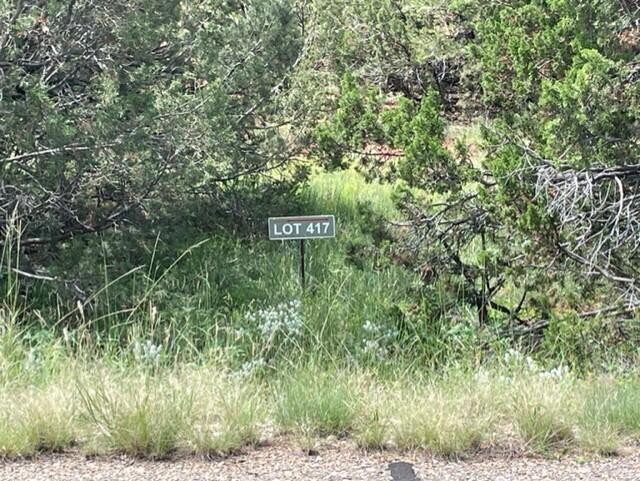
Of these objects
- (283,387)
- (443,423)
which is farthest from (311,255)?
(443,423)

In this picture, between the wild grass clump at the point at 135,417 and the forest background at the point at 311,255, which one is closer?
the wild grass clump at the point at 135,417

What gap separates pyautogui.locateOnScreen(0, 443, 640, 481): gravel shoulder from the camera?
390cm

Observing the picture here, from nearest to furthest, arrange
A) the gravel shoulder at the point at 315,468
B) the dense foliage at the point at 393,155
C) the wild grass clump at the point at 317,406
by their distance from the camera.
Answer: the gravel shoulder at the point at 315,468 → the wild grass clump at the point at 317,406 → the dense foliage at the point at 393,155

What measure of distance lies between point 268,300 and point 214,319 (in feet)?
2.93

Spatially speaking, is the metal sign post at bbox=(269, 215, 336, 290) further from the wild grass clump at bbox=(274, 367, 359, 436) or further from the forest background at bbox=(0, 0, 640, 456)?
the wild grass clump at bbox=(274, 367, 359, 436)

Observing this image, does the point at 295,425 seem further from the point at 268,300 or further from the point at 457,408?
the point at 268,300

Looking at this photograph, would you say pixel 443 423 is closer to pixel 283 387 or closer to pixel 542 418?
pixel 542 418

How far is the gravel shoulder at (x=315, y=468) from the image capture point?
12.8 feet

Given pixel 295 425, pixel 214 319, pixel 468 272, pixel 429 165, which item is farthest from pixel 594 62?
pixel 214 319

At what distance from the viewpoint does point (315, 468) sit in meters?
4.00

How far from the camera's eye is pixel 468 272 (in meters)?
8.06

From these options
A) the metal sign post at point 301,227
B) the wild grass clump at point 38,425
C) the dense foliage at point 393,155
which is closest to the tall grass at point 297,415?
the wild grass clump at point 38,425

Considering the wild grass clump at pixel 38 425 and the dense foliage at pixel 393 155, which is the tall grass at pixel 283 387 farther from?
the dense foliage at pixel 393 155

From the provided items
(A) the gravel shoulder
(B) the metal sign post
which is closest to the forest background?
(A) the gravel shoulder
